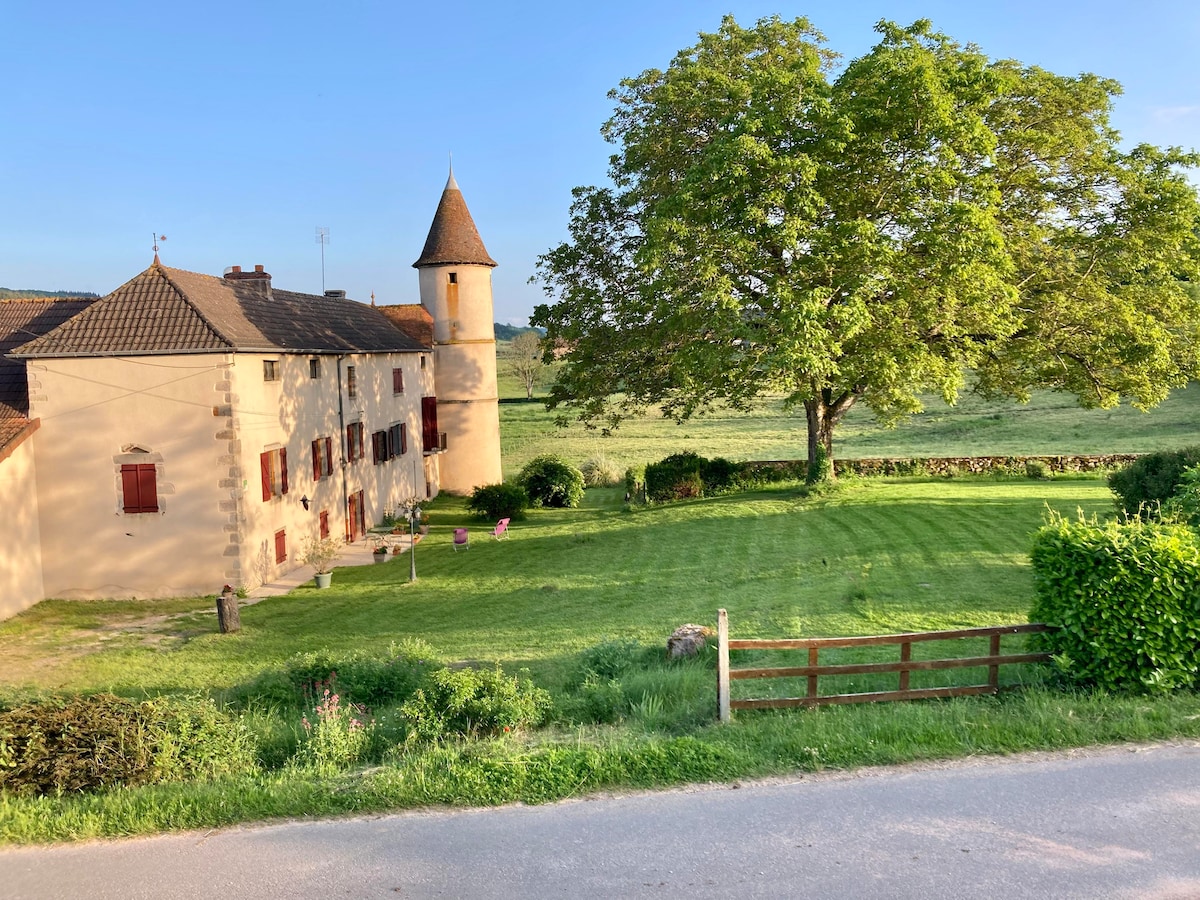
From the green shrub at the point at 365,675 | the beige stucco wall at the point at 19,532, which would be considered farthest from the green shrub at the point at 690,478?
the green shrub at the point at 365,675

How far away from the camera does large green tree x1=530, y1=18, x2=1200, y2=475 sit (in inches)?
933

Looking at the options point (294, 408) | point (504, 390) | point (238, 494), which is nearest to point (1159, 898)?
point (238, 494)

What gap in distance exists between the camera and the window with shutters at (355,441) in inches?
1214

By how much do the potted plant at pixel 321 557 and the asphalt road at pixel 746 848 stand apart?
16.9 meters

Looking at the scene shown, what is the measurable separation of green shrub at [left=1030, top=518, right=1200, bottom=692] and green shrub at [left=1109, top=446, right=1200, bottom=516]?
8665 mm

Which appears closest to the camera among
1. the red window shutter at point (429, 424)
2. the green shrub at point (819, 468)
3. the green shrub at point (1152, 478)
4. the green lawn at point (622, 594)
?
the green lawn at point (622, 594)

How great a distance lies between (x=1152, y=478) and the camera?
60.3 ft

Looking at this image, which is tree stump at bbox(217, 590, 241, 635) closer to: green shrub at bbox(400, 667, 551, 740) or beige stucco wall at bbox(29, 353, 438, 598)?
beige stucco wall at bbox(29, 353, 438, 598)

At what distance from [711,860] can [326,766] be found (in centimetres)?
403

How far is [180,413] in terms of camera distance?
2334cm

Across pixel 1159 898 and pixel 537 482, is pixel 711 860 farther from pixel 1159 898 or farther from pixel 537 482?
pixel 537 482

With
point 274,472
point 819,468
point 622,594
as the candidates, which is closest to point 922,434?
point 819,468

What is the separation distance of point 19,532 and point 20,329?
728 centimetres

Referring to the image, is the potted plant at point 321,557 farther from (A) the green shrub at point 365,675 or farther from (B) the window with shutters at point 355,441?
(A) the green shrub at point 365,675
